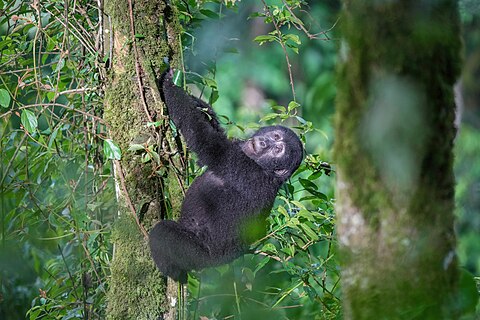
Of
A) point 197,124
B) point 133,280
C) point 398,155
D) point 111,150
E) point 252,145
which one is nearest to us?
point 398,155

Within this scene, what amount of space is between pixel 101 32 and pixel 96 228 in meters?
1.40

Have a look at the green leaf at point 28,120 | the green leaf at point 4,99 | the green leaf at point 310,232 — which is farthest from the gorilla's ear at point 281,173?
the green leaf at point 4,99

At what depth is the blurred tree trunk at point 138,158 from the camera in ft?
12.7

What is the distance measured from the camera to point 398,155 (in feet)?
5.63

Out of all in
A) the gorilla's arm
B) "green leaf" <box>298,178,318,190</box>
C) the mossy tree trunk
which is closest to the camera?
the mossy tree trunk

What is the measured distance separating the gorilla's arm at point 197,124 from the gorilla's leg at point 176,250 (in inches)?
24.0

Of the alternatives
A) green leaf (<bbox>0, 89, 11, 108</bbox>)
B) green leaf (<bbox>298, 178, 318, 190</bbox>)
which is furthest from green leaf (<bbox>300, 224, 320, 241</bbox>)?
green leaf (<bbox>0, 89, 11, 108</bbox>)

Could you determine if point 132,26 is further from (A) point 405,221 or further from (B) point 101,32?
(A) point 405,221

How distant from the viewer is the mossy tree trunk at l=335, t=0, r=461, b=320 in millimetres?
1727

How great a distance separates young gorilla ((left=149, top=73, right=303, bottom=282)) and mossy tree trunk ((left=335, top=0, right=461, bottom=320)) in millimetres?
2482

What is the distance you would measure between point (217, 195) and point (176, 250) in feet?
2.65

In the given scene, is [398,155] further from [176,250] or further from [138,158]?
[176,250]

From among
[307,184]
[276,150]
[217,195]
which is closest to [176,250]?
[217,195]

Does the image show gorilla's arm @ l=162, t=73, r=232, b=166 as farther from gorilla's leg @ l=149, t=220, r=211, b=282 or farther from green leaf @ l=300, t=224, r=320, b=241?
green leaf @ l=300, t=224, r=320, b=241
